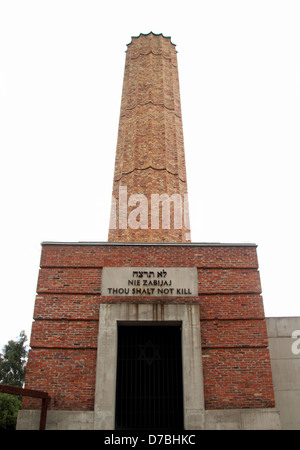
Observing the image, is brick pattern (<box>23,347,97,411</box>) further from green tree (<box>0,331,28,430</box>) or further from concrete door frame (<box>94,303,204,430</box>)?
green tree (<box>0,331,28,430</box>)

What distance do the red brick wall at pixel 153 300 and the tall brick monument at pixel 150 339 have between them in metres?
0.02

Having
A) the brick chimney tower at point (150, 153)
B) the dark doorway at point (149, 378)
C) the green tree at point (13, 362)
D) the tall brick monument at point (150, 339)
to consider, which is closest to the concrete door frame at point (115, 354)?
the tall brick monument at point (150, 339)

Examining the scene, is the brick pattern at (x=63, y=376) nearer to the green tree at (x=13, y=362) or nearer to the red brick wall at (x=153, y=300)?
the red brick wall at (x=153, y=300)

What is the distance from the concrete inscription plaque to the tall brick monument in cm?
3

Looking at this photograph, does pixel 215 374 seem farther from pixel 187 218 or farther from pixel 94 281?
pixel 187 218

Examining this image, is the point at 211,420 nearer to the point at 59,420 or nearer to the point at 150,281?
the point at 59,420

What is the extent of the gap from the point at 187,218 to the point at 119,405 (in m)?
8.34

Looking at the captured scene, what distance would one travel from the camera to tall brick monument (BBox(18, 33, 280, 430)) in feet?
28.1

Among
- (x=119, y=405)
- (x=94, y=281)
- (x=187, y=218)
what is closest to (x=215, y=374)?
(x=119, y=405)

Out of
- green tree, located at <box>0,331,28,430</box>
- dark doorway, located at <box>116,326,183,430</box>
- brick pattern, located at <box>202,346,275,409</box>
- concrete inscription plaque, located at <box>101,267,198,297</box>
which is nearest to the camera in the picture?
brick pattern, located at <box>202,346,275,409</box>

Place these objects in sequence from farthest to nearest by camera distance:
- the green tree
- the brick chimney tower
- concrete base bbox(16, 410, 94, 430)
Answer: the green tree < the brick chimney tower < concrete base bbox(16, 410, 94, 430)

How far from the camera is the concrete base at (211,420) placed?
828 cm

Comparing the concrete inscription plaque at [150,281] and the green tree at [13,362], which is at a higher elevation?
the green tree at [13,362]

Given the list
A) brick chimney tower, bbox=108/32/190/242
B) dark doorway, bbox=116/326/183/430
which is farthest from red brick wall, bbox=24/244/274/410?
brick chimney tower, bbox=108/32/190/242
